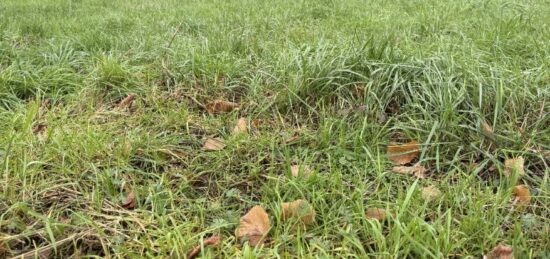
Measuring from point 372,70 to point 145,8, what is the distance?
3.35m

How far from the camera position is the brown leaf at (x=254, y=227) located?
1.63m

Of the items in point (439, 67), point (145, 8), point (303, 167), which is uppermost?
point (439, 67)

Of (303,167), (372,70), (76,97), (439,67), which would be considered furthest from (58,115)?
(439,67)

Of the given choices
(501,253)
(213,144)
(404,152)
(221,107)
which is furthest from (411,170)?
(221,107)

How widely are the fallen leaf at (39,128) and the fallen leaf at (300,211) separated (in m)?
1.32

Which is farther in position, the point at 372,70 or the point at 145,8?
the point at 145,8

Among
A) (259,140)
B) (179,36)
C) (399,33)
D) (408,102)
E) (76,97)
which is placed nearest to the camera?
(259,140)

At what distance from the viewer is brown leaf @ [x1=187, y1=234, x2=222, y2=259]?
1.57 meters

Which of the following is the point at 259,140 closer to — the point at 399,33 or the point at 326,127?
the point at 326,127

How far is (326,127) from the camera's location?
7.28 ft

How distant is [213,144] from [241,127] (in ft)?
0.59

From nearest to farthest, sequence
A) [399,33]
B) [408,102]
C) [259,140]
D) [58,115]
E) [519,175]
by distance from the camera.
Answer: [519,175]
[259,140]
[408,102]
[58,115]
[399,33]

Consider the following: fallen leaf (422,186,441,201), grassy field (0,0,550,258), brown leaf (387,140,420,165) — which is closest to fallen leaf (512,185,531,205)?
grassy field (0,0,550,258)

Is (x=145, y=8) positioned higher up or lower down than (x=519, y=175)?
lower down
